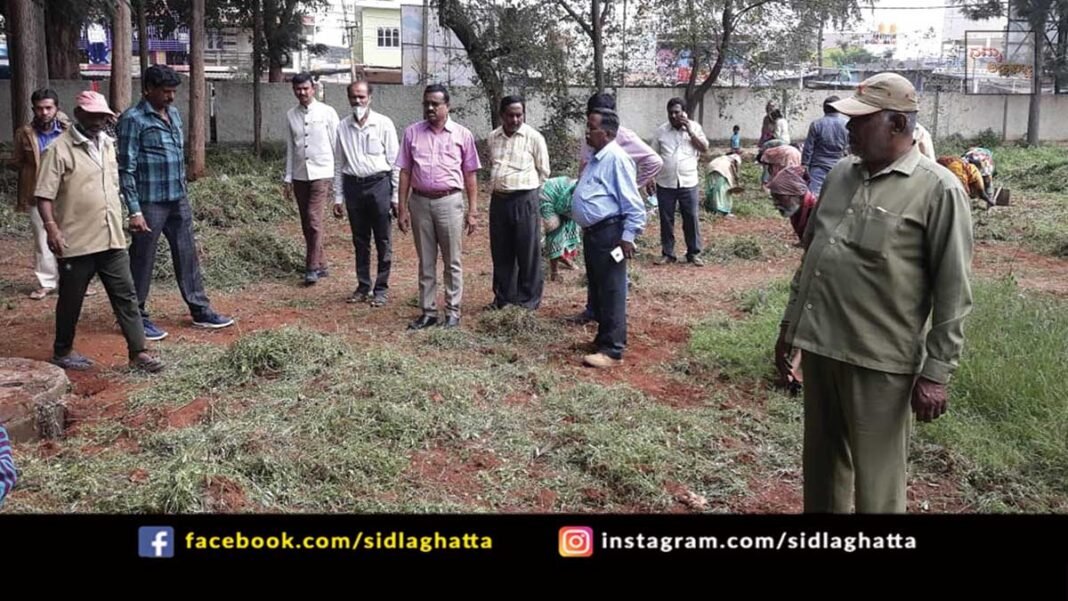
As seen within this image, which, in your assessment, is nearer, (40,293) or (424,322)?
(424,322)

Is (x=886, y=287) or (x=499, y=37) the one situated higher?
(x=499, y=37)

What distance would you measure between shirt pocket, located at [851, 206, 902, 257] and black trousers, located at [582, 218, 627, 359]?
3.00m

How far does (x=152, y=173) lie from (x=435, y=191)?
194cm

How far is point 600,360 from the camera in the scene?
621cm

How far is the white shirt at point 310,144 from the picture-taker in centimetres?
831

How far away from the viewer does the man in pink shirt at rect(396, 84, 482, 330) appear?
Result: 687cm

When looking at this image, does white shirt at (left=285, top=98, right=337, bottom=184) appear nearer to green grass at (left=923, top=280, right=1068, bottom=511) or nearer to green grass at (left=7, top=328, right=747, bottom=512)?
green grass at (left=7, top=328, right=747, bottom=512)

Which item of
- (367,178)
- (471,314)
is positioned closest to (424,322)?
(471,314)

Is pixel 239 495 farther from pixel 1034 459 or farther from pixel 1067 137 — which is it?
pixel 1067 137

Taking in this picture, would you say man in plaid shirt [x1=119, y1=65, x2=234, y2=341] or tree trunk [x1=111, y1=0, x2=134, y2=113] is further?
tree trunk [x1=111, y1=0, x2=134, y2=113]

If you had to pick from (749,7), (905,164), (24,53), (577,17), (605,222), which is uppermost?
(749,7)

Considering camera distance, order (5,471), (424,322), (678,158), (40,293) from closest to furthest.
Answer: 1. (5,471)
2. (424,322)
3. (40,293)
4. (678,158)

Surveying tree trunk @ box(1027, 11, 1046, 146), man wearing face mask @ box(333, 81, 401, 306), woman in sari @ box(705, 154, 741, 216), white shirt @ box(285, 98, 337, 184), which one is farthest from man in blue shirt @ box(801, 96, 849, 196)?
tree trunk @ box(1027, 11, 1046, 146)

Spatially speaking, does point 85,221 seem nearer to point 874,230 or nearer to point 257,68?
point 874,230
